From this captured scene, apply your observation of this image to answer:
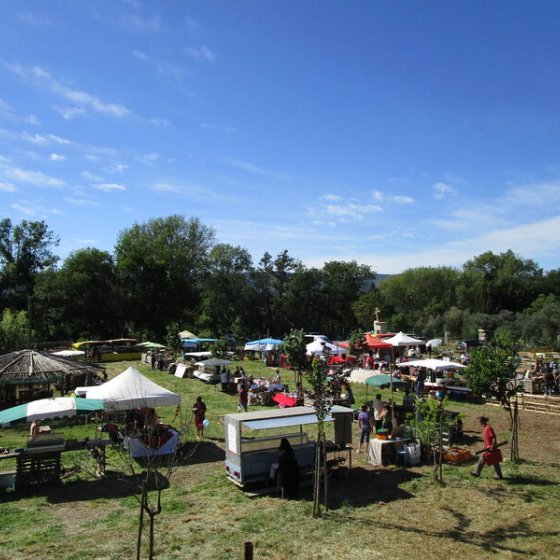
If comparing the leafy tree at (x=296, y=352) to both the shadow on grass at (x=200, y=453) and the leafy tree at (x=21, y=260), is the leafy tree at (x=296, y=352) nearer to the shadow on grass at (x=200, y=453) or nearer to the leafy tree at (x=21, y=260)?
the shadow on grass at (x=200, y=453)

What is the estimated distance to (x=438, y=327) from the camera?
62.3 m

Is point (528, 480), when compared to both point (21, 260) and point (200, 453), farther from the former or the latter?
point (21, 260)

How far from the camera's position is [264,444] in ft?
38.4

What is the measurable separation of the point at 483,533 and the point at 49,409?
1018 centimetres

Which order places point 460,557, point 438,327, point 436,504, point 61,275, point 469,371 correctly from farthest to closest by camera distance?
point 438,327
point 61,275
point 469,371
point 436,504
point 460,557

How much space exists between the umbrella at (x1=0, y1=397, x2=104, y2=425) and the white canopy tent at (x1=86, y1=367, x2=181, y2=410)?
422 millimetres

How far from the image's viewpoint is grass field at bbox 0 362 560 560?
7941 mm

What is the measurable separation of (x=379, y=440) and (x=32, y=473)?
8359 millimetres

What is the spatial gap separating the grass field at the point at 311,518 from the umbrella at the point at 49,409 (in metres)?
1.45

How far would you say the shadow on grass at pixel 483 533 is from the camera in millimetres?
7914

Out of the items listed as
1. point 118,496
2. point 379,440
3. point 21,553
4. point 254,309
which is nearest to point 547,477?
point 379,440

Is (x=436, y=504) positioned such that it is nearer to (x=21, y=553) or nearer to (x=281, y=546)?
(x=281, y=546)

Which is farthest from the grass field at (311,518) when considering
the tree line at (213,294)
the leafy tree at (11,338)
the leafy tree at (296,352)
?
the tree line at (213,294)

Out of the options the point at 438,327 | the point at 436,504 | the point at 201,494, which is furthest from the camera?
the point at 438,327
